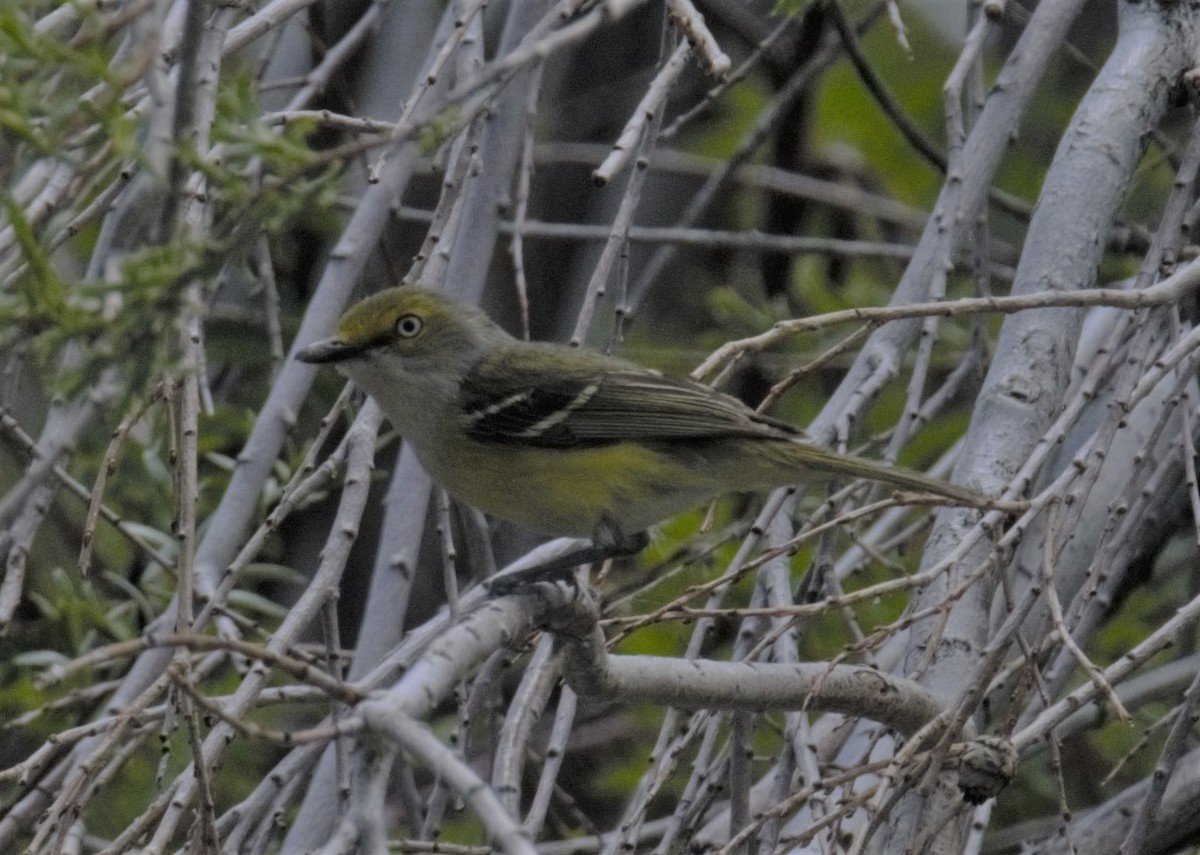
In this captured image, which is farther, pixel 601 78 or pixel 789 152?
pixel 601 78

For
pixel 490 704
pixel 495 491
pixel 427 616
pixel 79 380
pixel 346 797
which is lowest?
pixel 427 616

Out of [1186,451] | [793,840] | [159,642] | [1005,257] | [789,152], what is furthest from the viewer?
[789,152]

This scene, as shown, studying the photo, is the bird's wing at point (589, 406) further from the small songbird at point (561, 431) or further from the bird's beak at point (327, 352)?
the bird's beak at point (327, 352)

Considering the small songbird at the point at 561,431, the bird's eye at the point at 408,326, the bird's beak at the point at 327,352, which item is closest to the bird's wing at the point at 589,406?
the small songbird at the point at 561,431

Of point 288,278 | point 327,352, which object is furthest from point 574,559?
point 288,278

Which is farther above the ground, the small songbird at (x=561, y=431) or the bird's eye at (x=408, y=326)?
the bird's eye at (x=408, y=326)

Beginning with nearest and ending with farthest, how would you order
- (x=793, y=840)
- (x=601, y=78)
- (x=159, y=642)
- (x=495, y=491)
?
(x=159, y=642) < (x=793, y=840) < (x=495, y=491) < (x=601, y=78)

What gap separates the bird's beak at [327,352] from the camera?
13.1ft

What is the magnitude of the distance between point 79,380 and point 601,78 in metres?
7.65

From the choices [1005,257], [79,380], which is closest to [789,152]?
[1005,257]

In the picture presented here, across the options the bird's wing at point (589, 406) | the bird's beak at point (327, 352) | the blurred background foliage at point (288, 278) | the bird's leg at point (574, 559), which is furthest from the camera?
the bird's wing at point (589, 406)

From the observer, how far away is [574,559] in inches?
158

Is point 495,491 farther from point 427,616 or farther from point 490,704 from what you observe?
point 427,616

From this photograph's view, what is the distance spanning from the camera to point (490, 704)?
14.3ft
